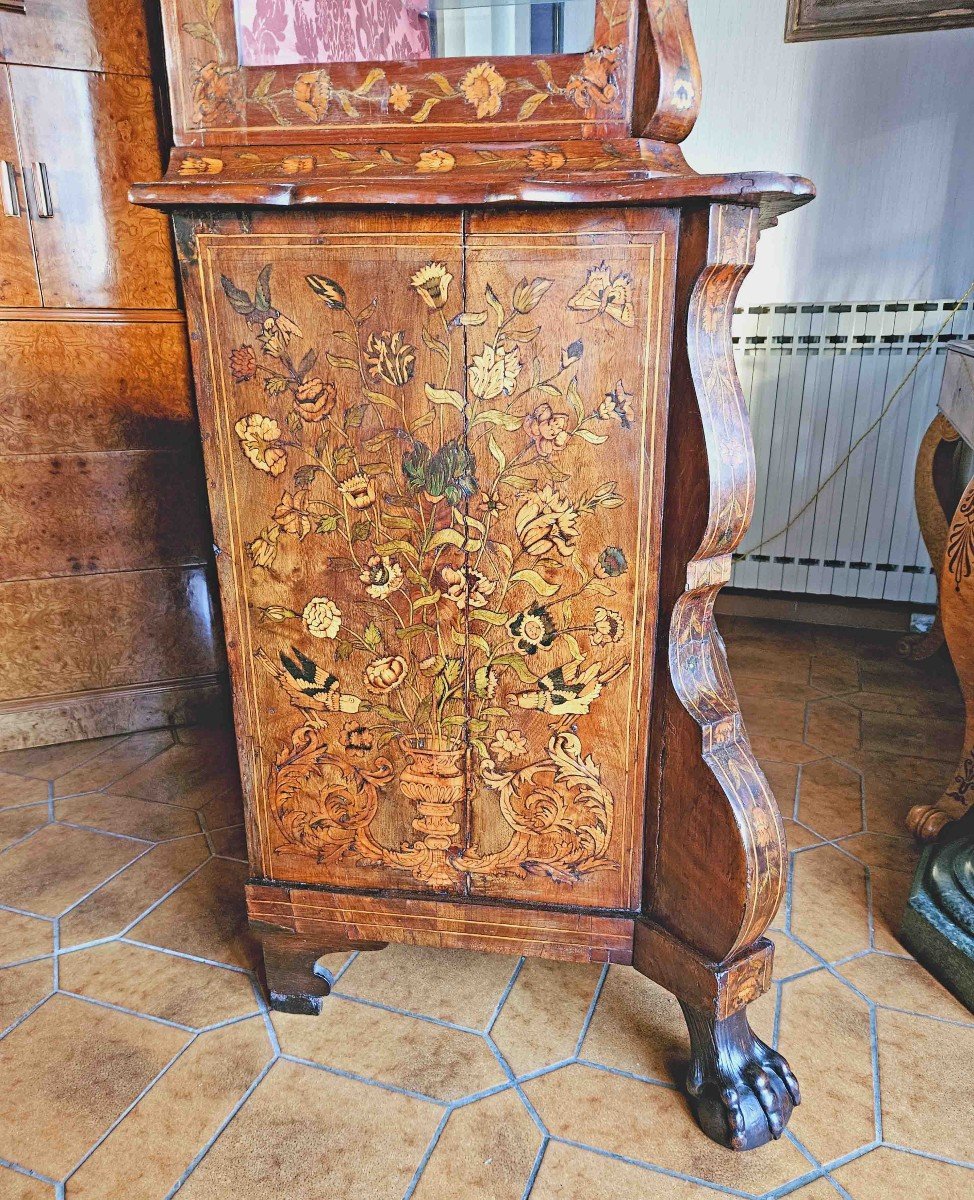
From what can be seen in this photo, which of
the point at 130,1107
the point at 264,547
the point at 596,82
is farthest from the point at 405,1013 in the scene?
the point at 596,82

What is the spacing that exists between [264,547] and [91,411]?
1440 millimetres

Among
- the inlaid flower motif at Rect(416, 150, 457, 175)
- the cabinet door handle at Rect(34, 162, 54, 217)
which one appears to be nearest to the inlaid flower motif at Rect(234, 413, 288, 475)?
the inlaid flower motif at Rect(416, 150, 457, 175)

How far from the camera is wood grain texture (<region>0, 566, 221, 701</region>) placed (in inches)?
99.3

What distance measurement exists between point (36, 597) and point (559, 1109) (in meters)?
1.98

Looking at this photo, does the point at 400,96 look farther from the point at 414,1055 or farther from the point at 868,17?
the point at 868,17

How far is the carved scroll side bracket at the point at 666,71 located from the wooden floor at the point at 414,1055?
4.57 feet

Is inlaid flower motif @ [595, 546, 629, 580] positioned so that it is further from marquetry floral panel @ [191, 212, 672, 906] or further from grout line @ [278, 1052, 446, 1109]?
grout line @ [278, 1052, 446, 1109]

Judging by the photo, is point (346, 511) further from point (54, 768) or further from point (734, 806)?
point (54, 768)

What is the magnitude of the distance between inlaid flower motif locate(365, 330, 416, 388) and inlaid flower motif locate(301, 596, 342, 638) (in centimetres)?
34

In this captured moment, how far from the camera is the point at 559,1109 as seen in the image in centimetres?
135

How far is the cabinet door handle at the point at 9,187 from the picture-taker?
7.28 feet

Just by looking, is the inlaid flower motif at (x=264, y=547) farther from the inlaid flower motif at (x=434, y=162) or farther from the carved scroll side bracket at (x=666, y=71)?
A: the carved scroll side bracket at (x=666, y=71)

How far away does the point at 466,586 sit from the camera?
1267 millimetres

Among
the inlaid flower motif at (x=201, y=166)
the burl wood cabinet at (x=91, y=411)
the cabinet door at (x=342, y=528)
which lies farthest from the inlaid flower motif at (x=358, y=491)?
the burl wood cabinet at (x=91, y=411)
